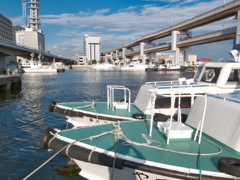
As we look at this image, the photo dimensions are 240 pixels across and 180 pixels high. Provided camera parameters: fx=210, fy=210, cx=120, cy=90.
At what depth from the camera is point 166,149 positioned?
6.61m

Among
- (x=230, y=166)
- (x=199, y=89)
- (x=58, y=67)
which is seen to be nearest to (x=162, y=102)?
(x=199, y=89)

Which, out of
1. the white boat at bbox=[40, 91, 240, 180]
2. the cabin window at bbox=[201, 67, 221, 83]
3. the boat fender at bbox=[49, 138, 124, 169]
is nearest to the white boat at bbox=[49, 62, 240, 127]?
the cabin window at bbox=[201, 67, 221, 83]

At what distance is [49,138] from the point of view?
761 centimetres

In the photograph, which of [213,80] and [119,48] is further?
[119,48]

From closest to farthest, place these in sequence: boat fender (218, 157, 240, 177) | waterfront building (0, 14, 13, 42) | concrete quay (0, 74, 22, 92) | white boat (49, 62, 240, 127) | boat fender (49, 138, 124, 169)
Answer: boat fender (218, 157, 240, 177), boat fender (49, 138, 124, 169), white boat (49, 62, 240, 127), concrete quay (0, 74, 22, 92), waterfront building (0, 14, 13, 42)

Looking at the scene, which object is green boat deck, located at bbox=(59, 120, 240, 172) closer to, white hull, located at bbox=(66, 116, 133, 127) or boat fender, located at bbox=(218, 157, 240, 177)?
boat fender, located at bbox=(218, 157, 240, 177)

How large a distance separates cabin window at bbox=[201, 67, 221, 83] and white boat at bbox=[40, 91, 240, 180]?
400cm

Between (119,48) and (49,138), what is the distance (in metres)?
179

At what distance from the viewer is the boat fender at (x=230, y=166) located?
5.30 m

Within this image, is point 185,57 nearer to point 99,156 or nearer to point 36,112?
point 36,112

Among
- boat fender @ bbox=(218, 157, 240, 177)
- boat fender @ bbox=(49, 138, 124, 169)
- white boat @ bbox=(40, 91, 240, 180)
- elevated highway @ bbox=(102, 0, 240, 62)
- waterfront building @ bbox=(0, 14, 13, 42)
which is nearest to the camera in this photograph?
boat fender @ bbox=(218, 157, 240, 177)

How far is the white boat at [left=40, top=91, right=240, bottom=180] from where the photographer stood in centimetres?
569

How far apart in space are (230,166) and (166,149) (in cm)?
185

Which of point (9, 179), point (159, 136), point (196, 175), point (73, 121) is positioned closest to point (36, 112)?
point (73, 121)
